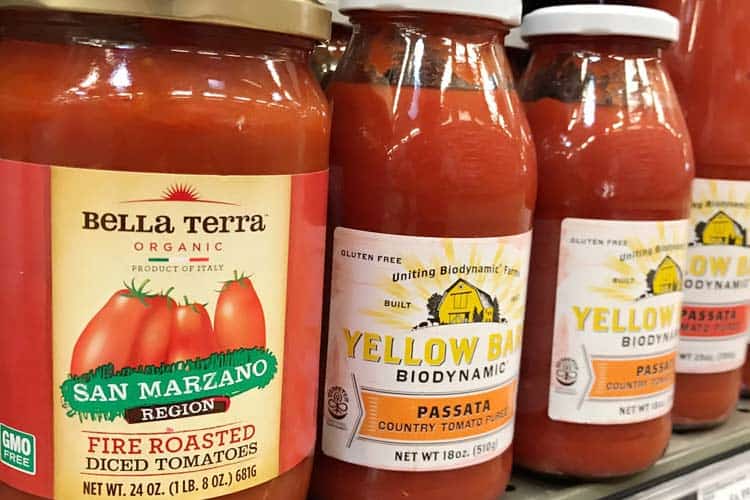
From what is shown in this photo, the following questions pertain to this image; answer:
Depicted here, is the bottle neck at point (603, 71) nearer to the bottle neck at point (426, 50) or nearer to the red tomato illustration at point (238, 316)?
the bottle neck at point (426, 50)

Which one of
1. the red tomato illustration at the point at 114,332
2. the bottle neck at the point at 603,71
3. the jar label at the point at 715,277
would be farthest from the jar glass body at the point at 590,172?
the red tomato illustration at the point at 114,332

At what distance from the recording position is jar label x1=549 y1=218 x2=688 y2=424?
29.4 inches

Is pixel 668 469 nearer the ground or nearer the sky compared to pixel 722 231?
nearer the ground

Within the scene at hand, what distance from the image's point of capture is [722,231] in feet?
2.93

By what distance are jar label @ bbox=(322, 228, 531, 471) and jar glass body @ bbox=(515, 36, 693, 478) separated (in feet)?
0.31

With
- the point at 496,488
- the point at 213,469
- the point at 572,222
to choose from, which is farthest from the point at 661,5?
the point at 213,469

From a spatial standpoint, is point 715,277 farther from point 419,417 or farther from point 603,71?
point 419,417

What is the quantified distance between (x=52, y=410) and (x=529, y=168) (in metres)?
0.40

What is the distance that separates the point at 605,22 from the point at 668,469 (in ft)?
1.47

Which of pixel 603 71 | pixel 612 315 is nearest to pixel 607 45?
pixel 603 71

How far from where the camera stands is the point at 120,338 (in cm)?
52

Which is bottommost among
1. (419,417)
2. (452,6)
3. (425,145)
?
(419,417)

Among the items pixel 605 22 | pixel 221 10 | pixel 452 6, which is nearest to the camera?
pixel 221 10

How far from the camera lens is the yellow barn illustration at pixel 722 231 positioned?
0.89 metres
